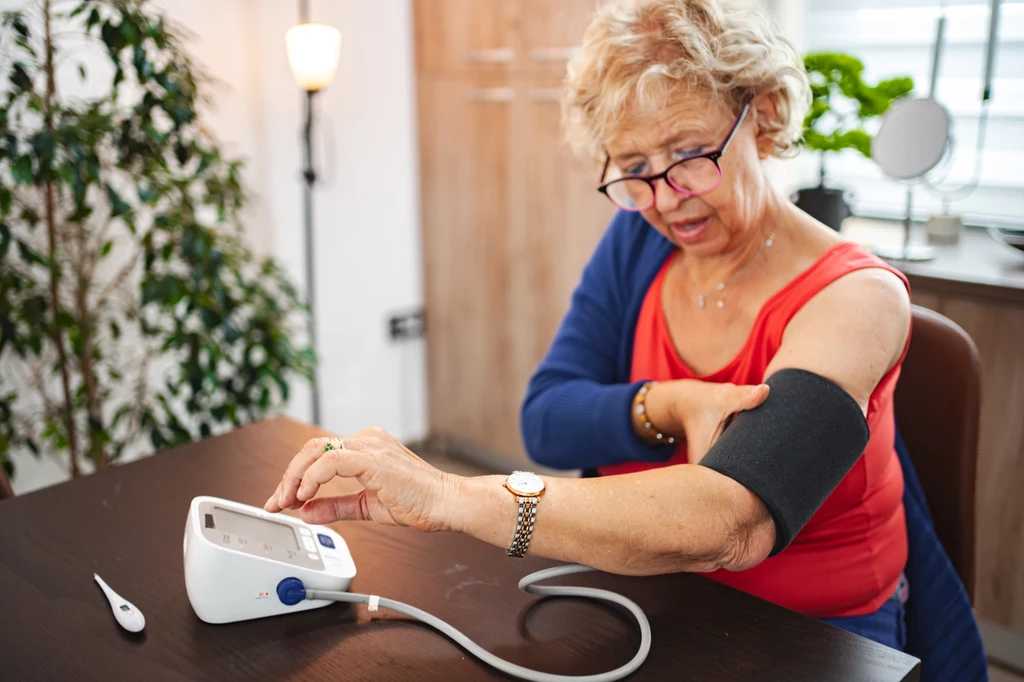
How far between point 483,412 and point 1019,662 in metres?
1.74

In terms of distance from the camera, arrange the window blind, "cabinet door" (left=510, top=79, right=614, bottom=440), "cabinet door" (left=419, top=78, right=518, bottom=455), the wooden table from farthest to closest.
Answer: "cabinet door" (left=419, top=78, right=518, bottom=455), "cabinet door" (left=510, top=79, right=614, bottom=440), the window blind, the wooden table

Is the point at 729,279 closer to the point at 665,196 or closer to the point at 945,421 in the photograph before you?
the point at 665,196

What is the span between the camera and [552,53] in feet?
8.69

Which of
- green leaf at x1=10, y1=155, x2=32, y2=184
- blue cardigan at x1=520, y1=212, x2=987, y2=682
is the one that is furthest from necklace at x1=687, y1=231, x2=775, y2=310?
green leaf at x1=10, y1=155, x2=32, y2=184

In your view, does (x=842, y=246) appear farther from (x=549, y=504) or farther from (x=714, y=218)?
(x=549, y=504)

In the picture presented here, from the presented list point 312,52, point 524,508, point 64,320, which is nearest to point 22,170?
point 64,320

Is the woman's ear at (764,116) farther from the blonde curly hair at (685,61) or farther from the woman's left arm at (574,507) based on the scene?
the woman's left arm at (574,507)

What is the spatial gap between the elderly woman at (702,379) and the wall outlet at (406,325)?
1.79 meters

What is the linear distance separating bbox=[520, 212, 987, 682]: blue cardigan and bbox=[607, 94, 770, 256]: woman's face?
168 millimetres

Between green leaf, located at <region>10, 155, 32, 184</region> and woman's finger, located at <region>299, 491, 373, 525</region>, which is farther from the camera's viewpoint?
green leaf, located at <region>10, 155, 32, 184</region>

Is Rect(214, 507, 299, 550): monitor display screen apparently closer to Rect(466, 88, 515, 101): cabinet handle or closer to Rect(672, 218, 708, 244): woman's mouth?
Rect(672, 218, 708, 244): woman's mouth

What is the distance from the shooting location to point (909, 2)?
7.72ft

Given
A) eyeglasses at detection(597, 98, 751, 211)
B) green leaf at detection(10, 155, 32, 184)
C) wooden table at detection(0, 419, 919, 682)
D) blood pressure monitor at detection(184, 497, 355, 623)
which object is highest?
eyeglasses at detection(597, 98, 751, 211)

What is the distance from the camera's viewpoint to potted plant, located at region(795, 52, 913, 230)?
1911 mm
